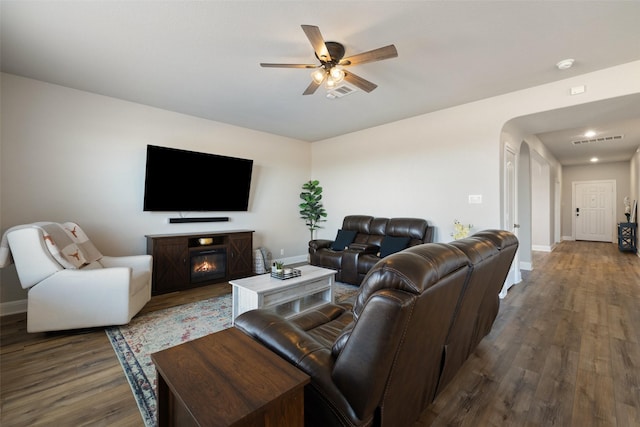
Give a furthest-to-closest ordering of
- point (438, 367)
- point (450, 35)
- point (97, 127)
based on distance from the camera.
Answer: point (97, 127) → point (450, 35) → point (438, 367)

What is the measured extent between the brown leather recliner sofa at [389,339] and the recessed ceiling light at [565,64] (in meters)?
2.59

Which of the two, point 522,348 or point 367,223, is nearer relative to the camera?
point 522,348

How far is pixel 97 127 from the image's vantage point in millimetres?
3629

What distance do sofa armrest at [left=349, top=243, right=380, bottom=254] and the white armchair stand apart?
2953mm

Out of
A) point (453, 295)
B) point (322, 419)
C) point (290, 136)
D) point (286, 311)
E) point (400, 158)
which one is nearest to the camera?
point (322, 419)

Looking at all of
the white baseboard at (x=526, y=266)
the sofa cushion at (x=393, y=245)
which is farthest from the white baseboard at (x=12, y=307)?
the white baseboard at (x=526, y=266)

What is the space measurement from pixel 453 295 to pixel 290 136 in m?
5.11

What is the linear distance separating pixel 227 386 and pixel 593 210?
39.6ft

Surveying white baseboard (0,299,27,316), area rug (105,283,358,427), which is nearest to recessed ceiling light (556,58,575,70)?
area rug (105,283,358,427)

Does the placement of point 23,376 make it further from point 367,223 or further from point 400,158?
point 400,158

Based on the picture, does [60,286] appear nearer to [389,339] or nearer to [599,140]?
[389,339]

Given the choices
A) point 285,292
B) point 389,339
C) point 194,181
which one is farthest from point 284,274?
point 194,181

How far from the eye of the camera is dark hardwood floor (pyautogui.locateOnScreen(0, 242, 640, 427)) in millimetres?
1608

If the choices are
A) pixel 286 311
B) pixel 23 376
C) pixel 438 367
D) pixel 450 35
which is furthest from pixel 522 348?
pixel 23 376
